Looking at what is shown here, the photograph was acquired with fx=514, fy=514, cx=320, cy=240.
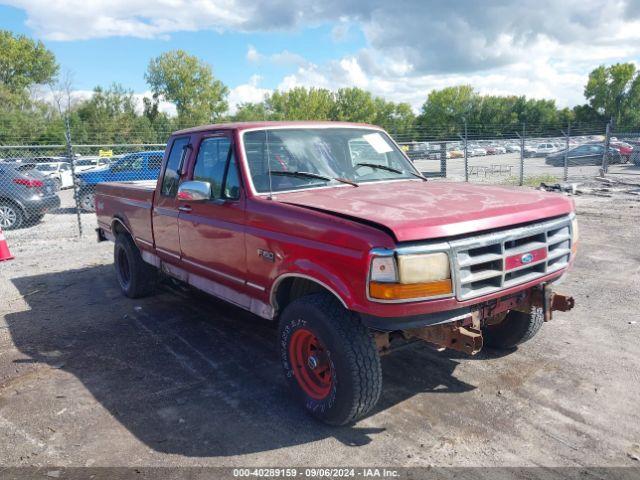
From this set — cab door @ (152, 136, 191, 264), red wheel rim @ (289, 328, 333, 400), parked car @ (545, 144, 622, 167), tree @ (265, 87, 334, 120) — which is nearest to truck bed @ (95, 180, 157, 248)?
cab door @ (152, 136, 191, 264)

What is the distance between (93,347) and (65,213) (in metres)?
11.4

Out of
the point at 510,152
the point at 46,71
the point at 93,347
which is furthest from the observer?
the point at 46,71

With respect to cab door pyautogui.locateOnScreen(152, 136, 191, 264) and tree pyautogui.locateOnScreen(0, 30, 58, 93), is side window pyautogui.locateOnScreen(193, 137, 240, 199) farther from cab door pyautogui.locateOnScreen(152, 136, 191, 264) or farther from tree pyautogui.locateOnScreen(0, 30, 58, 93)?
tree pyautogui.locateOnScreen(0, 30, 58, 93)

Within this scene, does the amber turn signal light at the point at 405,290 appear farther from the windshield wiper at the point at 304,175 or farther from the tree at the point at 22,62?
the tree at the point at 22,62

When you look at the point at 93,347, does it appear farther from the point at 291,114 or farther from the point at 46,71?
the point at 291,114

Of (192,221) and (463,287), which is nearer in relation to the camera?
(463,287)

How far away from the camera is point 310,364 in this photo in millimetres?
3553

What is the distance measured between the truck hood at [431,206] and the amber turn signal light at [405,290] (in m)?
0.27

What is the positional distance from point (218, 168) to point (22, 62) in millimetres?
75156

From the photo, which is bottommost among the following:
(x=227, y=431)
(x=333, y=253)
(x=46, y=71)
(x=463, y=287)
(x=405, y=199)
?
(x=227, y=431)

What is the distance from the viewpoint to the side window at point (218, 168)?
420 centimetres

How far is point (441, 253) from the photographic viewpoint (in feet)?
9.61

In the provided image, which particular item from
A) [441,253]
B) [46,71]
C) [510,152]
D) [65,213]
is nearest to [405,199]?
[441,253]

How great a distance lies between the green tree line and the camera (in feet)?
177
